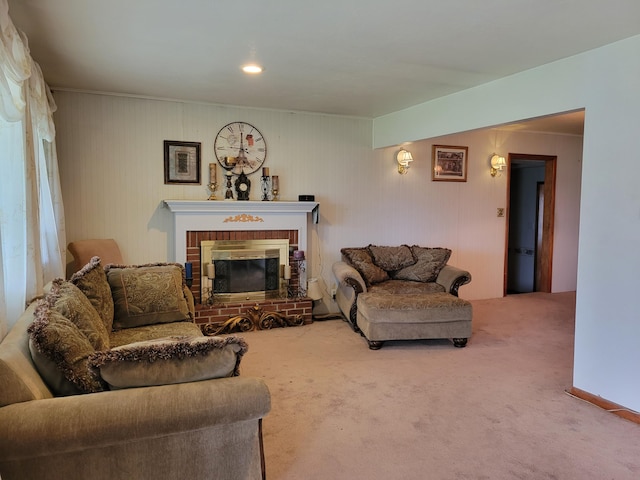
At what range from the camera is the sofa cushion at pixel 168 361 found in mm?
1511

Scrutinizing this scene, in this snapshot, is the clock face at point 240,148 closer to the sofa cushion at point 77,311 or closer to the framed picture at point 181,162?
the framed picture at point 181,162

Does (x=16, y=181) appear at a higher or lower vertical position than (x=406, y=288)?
higher

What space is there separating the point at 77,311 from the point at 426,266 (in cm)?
354

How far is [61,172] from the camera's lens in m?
4.02

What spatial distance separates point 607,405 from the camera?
2766 mm

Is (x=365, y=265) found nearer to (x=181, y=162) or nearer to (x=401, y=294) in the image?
(x=401, y=294)

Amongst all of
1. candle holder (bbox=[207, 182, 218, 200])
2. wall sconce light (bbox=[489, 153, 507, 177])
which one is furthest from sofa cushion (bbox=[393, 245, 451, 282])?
candle holder (bbox=[207, 182, 218, 200])

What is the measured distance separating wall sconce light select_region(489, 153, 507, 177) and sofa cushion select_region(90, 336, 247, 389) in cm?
509

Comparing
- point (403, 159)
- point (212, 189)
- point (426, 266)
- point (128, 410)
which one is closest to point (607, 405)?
point (426, 266)

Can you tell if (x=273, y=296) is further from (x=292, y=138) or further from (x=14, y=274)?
(x=14, y=274)

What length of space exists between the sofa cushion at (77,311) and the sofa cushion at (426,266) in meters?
3.31

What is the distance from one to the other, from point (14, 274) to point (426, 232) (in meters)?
4.45

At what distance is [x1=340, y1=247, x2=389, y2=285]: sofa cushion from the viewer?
4574mm

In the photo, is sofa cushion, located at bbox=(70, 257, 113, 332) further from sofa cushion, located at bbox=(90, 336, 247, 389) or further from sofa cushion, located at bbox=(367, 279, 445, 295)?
sofa cushion, located at bbox=(367, 279, 445, 295)
